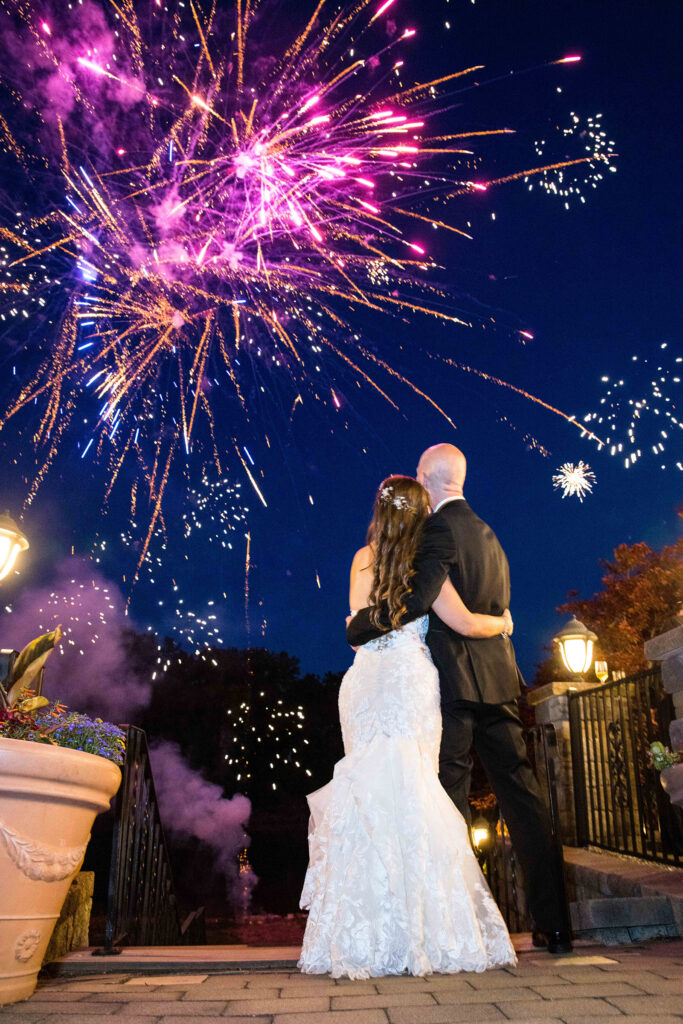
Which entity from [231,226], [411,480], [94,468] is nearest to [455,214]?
[231,226]

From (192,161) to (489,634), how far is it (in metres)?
9.18

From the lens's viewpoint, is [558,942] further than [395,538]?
No

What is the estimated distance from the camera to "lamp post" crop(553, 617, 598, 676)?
8.60m

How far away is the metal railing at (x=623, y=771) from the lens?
5066 millimetres

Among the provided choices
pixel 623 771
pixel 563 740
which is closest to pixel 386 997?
pixel 623 771

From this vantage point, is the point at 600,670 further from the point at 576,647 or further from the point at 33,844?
the point at 33,844

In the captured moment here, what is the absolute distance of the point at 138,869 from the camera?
Result: 4445 millimetres

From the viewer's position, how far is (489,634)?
3258mm

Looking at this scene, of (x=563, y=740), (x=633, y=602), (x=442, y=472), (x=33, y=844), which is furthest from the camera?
(x=633, y=602)

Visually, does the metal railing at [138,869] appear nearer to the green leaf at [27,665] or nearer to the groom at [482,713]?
the green leaf at [27,665]

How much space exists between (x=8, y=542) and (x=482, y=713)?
3.18 metres

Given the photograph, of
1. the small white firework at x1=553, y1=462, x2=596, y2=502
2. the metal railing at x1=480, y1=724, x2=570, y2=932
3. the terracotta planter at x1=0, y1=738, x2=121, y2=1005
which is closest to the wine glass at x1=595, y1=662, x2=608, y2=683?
the small white firework at x1=553, y1=462, x2=596, y2=502

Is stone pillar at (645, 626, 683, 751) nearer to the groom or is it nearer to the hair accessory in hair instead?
the groom

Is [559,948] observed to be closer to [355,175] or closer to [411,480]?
[411,480]
